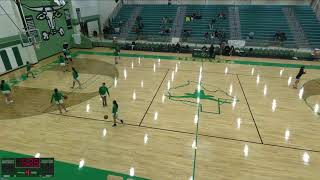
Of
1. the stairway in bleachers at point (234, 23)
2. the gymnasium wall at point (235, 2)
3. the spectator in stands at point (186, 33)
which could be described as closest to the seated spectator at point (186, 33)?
the spectator in stands at point (186, 33)

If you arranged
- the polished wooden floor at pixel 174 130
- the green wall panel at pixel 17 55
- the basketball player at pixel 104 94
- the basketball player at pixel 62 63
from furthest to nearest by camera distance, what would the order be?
the green wall panel at pixel 17 55, the basketball player at pixel 62 63, the basketball player at pixel 104 94, the polished wooden floor at pixel 174 130

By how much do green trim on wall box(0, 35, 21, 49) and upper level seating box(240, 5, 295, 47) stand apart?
2356 centimetres

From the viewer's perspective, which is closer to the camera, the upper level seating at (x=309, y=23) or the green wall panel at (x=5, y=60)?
the green wall panel at (x=5, y=60)

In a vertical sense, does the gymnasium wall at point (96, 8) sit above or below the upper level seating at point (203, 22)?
above

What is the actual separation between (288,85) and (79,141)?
1443 centimetres

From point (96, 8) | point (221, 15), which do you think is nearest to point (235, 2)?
point (221, 15)

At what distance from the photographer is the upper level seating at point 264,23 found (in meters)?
25.4

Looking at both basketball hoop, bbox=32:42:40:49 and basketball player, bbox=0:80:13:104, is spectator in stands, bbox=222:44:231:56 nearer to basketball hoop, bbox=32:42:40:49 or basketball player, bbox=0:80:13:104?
basketball hoop, bbox=32:42:40:49

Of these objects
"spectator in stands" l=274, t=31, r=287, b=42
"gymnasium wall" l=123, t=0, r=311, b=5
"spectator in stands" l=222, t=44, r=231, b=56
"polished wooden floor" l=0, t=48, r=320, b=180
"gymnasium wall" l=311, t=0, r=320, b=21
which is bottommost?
"polished wooden floor" l=0, t=48, r=320, b=180

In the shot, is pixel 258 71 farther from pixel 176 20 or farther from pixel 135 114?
pixel 176 20

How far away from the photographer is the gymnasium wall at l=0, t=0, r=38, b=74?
17312 mm

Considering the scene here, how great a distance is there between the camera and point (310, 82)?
1622cm

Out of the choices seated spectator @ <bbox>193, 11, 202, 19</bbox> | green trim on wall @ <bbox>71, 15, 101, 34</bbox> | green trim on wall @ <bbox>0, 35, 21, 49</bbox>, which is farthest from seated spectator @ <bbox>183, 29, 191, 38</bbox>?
green trim on wall @ <bbox>0, 35, 21, 49</bbox>

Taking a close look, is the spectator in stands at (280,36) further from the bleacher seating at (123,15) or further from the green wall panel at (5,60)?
the green wall panel at (5,60)
